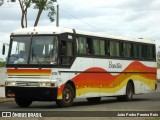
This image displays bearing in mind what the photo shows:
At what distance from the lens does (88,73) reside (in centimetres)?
2548

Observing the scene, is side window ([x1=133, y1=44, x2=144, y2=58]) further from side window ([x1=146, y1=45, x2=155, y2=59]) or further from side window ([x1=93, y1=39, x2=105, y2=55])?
side window ([x1=93, y1=39, x2=105, y2=55])

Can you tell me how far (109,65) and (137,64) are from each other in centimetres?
350

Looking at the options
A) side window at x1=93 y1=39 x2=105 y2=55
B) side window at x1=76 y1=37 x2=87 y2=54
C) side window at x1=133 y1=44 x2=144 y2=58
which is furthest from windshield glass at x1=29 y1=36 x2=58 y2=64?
side window at x1=133 y1=44 x2=144 y2=58

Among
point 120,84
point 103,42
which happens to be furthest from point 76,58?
point 120,84

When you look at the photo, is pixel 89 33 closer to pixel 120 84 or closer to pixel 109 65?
pixel 109 65

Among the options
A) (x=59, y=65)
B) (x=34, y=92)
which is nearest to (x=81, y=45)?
(x=59, y=65)

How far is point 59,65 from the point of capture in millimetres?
23047

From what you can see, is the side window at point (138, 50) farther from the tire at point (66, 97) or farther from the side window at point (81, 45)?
the tire at point (66, 97)

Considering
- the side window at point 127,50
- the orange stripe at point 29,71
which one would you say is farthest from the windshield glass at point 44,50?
the side window at point 127,50

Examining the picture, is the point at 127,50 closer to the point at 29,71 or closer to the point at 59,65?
the point at 59,65

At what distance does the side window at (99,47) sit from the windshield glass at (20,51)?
12.3 feet

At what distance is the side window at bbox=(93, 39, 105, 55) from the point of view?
2601 centimetres

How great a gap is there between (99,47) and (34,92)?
16.0ft

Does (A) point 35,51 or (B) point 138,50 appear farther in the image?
(B) point 138,50
